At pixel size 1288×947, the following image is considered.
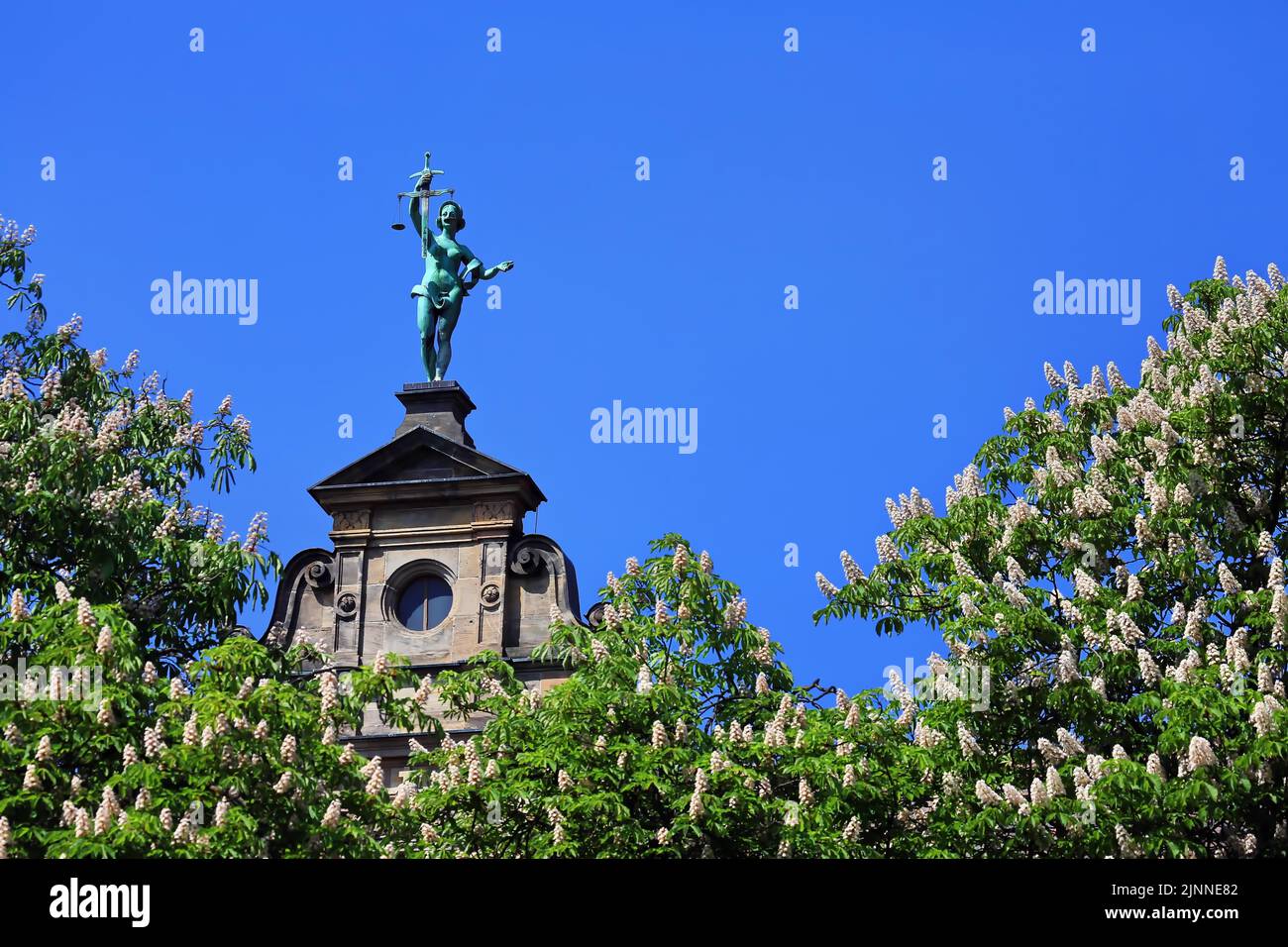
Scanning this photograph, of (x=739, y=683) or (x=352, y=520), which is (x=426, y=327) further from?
(x=739, y=683)

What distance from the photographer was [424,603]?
36.7 meters

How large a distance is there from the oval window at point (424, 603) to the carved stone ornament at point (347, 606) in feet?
2.56

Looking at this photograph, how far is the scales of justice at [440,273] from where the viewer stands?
40000 mm

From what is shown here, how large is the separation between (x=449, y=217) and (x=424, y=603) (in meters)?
8.37

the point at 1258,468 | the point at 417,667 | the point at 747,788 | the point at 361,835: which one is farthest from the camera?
the point at 417,667

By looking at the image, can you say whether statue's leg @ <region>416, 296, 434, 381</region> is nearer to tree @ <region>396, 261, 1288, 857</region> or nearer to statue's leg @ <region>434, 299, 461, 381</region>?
statue's leg @ <region>434, 299, 461, 381</region>

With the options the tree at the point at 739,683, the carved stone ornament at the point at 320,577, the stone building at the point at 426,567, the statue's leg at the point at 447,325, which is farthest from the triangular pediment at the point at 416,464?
the tree at the point at 739,683

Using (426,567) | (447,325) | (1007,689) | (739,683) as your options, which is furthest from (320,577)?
(1007,689)

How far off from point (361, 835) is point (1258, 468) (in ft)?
42.6

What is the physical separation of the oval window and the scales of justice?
14.6ft

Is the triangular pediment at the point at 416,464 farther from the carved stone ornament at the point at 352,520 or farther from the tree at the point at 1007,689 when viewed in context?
the tree at the point at 1007,689

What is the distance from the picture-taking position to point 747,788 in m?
24.5
